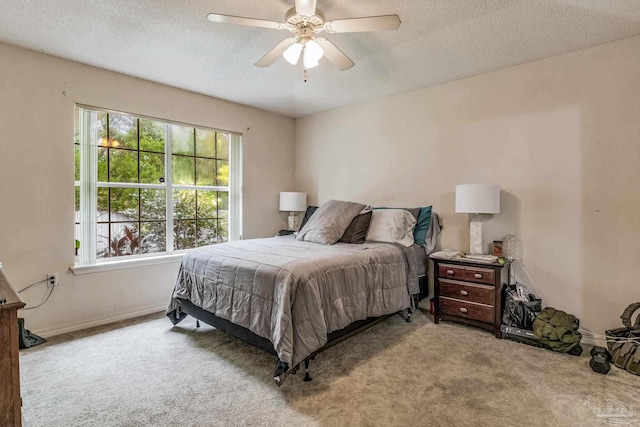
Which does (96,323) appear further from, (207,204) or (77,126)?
(77,126)

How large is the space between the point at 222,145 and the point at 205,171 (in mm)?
423

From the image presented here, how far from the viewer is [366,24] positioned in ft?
6.15

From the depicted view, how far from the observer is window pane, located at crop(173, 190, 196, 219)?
376 cm

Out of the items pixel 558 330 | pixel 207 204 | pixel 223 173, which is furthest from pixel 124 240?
pixel 558 330

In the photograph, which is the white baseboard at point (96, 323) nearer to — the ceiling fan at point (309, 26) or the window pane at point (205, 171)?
the window pane at point (205, 171)

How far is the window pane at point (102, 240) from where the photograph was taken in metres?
3.21

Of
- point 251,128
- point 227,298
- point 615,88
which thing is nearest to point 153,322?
point 227,298

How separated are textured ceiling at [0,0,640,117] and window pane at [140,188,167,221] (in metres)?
1.19

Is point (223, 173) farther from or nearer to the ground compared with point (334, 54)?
nearer to the ground

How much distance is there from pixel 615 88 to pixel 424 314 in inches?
100

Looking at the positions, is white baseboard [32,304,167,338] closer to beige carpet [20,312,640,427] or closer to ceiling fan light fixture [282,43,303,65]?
beige carpet [20,312,640,427]

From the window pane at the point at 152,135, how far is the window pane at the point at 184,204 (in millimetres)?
528

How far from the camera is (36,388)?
1998mm

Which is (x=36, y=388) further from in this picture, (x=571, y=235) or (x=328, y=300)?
(x=571, y=235)
